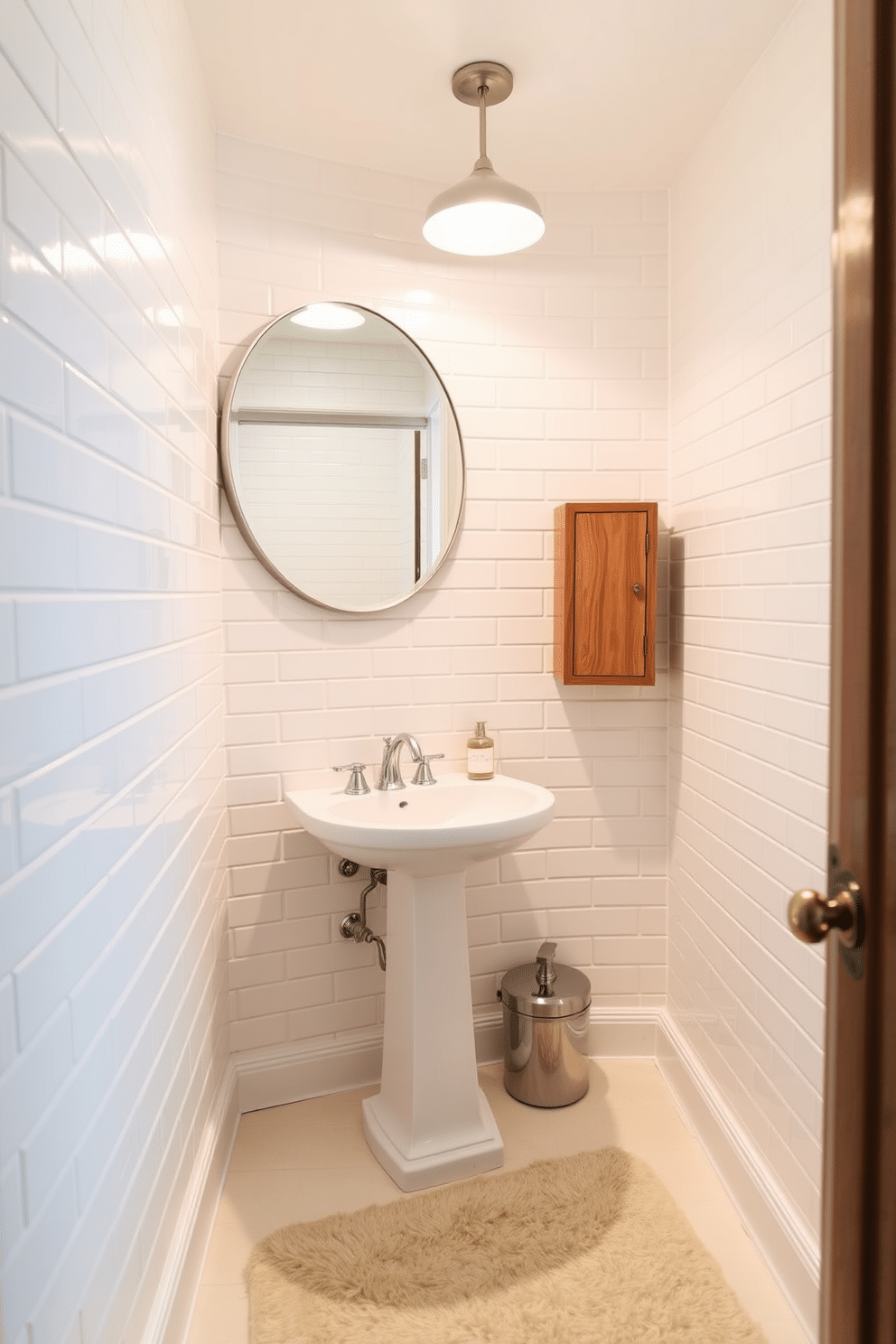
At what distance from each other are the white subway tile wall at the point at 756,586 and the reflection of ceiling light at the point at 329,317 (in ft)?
2.90

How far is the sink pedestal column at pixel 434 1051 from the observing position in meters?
2.03

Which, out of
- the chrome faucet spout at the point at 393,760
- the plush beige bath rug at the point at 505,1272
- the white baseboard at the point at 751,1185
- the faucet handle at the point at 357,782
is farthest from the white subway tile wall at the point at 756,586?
the faucet handle at the point at 357,782

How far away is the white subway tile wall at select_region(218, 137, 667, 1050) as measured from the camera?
89.6 inches

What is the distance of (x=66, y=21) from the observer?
99cm

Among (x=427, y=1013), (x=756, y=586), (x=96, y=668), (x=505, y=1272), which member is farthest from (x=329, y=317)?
(x=505, y=1272)

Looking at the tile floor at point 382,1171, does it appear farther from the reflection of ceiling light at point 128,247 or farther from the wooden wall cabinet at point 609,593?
the reflection of ceiling light at point 128,247

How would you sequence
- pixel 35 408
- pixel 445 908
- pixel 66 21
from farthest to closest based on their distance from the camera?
1. pixel 445 908
2. pixel 66 21
3. pixel 35 408

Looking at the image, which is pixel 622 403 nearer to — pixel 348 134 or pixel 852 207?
pixel 348 134

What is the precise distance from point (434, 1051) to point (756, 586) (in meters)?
1.30

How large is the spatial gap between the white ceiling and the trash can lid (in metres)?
2.06

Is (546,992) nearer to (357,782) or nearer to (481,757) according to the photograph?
(481,757)

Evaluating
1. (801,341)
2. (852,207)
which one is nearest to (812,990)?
(801,341)

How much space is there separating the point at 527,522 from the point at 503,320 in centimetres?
56

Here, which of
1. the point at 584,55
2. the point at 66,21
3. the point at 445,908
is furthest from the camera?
the point at 445,908
